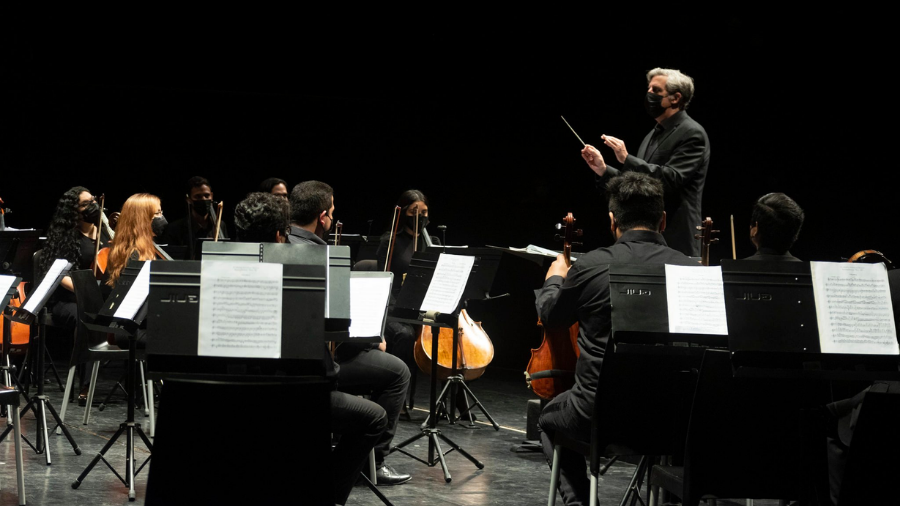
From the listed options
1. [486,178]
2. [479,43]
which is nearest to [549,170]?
[486,178]

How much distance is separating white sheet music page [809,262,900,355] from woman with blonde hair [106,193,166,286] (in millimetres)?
3736

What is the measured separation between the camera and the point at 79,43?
7.63 metres

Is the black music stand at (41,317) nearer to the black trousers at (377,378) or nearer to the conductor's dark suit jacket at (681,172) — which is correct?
the black trousers at (377,378)

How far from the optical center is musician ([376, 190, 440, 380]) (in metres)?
5.67

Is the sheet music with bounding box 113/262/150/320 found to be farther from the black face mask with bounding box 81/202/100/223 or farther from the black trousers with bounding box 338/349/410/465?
the black face mask with bounding box 81/202/100/223

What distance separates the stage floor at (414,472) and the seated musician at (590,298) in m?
0.80

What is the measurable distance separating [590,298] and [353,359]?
1288mm

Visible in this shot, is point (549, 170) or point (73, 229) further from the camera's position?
point (549, 170)

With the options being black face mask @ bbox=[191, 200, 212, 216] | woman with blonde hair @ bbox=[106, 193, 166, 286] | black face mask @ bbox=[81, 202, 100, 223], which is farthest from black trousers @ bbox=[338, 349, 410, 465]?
black face mask @ bbox=[191, 200, 212, 216]

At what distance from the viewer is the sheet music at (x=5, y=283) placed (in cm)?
345

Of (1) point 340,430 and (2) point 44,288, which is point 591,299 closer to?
(1) point 340,430

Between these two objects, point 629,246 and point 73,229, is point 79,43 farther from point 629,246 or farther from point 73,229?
point 629,246

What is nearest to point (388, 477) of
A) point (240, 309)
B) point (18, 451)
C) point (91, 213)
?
point (18, 451)

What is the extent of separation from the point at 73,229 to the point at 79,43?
2575 millimetres
